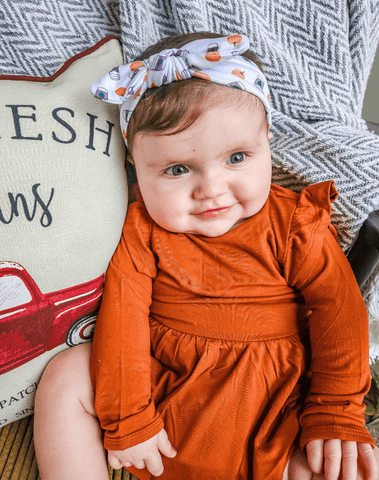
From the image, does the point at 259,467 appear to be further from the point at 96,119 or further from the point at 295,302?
the point at 96,119

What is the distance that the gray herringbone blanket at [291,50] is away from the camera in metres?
0.72

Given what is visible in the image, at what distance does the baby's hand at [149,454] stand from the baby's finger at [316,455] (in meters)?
0.24

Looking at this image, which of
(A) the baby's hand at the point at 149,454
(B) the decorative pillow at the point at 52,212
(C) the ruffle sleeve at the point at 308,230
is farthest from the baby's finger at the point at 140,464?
(C) the ruffle sleeve at the point at 308,230

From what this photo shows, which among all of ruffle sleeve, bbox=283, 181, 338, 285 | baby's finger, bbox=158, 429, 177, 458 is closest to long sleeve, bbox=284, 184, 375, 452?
ruffle sleeve, bbox=283, 181, 338, 285

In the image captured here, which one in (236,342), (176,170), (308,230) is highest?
(176,170)

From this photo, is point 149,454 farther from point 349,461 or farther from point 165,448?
point 349,461

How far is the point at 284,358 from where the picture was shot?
2.29 ft

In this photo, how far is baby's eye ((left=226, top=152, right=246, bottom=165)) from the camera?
24.7 inches

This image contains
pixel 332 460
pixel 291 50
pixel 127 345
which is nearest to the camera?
pixel 332 460

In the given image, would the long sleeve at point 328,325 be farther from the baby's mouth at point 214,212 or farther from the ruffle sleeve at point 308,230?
the baby's mouth at point 214,212

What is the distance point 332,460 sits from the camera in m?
0.57

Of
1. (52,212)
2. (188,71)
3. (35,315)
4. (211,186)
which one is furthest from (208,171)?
(35,315)

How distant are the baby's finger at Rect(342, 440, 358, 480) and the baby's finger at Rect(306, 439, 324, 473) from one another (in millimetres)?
35

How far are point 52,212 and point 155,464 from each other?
0.50m
